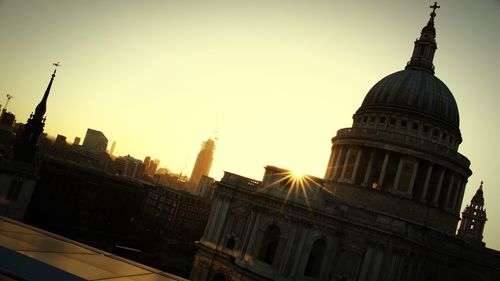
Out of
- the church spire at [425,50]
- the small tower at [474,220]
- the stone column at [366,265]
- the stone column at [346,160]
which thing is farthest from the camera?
the small tower at [474,220]

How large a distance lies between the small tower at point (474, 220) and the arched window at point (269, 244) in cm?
4565

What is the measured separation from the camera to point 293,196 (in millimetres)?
41062

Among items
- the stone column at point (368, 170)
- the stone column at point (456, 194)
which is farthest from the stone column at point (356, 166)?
the stone column at point (456, 194)

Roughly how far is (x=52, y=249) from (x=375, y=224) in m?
33.6

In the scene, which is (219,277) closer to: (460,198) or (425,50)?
(460,198)

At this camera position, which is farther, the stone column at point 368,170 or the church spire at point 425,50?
the church spire at point 425,50

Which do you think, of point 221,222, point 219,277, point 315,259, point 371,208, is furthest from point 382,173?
point 219,277

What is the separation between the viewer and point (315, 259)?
39906mm

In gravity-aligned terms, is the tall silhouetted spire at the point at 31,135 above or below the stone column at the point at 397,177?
below

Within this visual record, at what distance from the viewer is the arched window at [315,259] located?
39.6m

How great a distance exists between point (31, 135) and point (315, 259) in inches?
1264

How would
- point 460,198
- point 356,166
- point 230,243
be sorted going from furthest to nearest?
1. point 460,198
2. point 356,166
3. point 230,243

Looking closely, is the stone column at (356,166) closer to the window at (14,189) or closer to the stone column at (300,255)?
the stone column at (300,255)

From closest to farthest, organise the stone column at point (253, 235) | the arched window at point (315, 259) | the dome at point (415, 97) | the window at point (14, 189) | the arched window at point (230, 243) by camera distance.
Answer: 1. the arched window at point (315, 259)
2. the window at point (14, 189)
3. the stone column at point (253, 235)
4. the arched window at point (230, 243)
5. the dome at point (415, 97)
